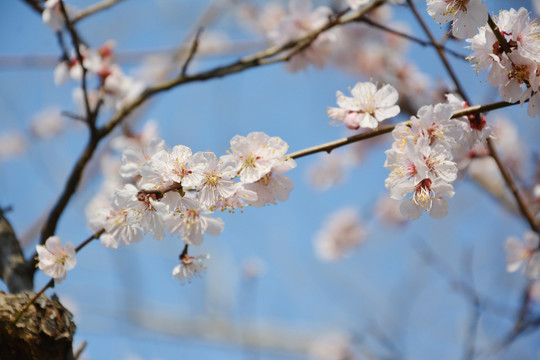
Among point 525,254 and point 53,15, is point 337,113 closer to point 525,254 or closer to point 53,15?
point 525,254

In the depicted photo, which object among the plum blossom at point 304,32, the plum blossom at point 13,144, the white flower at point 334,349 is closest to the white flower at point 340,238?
the white flower at point 334,349

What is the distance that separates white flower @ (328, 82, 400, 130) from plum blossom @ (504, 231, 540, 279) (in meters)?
0.82

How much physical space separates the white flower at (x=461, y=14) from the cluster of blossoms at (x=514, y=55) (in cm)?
5

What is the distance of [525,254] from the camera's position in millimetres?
1633

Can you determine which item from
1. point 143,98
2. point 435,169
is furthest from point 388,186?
point 143,98

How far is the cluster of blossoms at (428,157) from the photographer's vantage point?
1.06 meters

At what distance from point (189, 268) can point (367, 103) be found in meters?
0.68

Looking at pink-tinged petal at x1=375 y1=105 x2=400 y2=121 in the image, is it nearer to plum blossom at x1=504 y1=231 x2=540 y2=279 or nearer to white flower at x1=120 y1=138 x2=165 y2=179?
white flower at x1=120 y1=138 x2=165 y2=179

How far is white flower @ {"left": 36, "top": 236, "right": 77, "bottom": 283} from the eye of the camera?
1.20 meters

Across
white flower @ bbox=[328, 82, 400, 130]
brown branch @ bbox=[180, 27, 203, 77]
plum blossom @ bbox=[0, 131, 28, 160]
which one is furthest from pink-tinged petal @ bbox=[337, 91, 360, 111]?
plum blossom @ bbox=[0, 131, 28, 160]

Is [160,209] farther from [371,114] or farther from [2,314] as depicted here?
[371,114]

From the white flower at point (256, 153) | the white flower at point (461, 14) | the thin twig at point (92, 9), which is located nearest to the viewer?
the white flower at point (461, 14)

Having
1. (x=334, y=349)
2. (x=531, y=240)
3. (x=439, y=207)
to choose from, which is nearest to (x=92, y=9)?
(x=439, y=207)

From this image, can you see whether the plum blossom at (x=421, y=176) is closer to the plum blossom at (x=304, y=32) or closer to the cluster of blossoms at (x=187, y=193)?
the cluster of blossoms at (x=187, y=193)
